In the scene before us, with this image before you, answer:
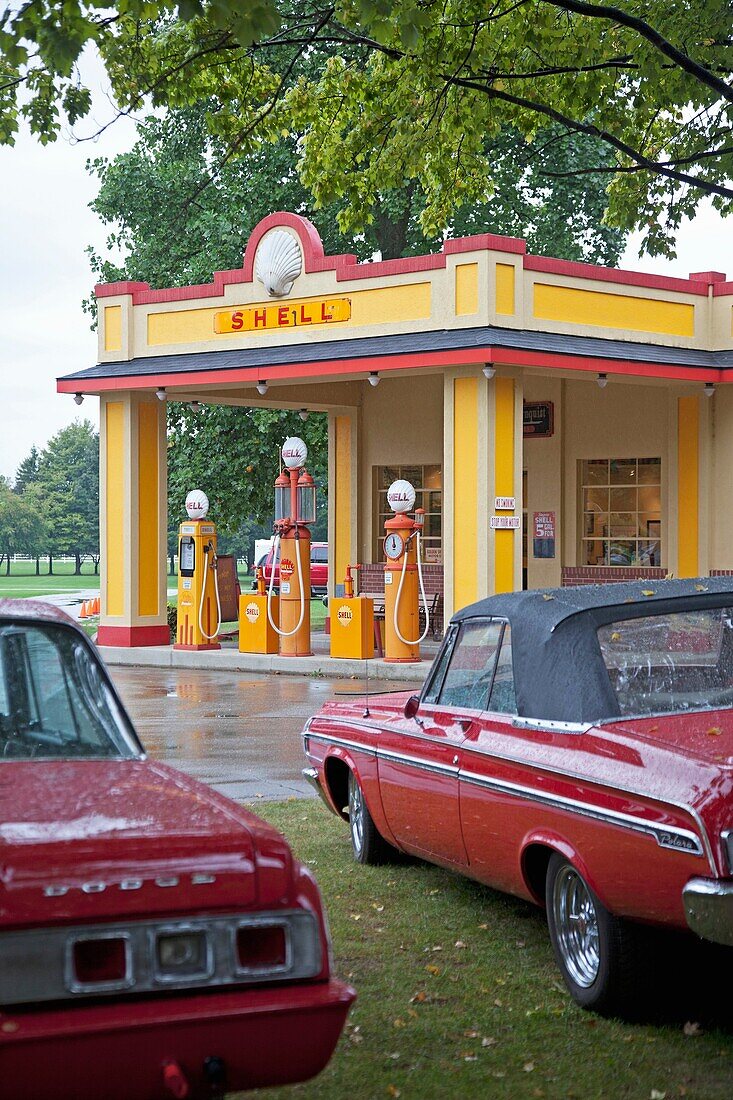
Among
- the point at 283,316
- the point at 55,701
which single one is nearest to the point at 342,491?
the point at 283,316

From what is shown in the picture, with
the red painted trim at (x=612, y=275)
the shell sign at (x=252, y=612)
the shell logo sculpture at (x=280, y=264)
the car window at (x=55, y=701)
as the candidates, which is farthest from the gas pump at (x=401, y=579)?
the car window at (x=55, y=701)

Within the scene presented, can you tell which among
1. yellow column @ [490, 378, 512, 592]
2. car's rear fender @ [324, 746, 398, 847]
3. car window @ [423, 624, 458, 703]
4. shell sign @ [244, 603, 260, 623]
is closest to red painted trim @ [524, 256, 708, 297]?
yellow column @ [490, 378, 512, 592]

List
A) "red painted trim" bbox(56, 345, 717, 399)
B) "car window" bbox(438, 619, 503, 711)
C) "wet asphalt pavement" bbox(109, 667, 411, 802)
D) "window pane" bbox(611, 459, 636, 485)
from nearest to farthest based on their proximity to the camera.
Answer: "car window" bbox(438, 619, 503, 711)
"wet asphalt pavement" bbox(109, 667, 411, 802)
"red painted trim" bbox(56, 345, 717, 399)
"window pane" bbox(611, 459, 636, 485)

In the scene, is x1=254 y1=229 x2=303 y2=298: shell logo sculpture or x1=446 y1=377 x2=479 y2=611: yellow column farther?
x1=254 y1=229 x2=303 y2=298: shell logo sculpture

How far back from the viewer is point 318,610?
137ft

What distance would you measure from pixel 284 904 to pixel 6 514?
105 meters

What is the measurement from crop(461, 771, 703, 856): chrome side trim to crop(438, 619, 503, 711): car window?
1.38 feet

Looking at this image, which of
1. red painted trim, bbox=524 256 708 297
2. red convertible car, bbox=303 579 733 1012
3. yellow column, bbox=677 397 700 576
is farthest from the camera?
yellow column, bbox=677 397 700 576

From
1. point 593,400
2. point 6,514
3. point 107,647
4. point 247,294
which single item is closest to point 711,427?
point 593,400

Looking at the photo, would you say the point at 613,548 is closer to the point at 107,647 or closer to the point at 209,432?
the point at 107,647

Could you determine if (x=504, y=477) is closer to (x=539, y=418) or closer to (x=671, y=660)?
(x=539, y=418)

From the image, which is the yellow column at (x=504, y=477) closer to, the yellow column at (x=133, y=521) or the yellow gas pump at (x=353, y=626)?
the yellow gas pump at (x=353, y=626)

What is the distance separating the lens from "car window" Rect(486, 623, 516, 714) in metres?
6.19

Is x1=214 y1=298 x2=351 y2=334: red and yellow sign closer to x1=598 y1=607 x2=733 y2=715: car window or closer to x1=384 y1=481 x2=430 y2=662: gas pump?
x1=384 y1=481 x2=430 y2=662: gas pump
